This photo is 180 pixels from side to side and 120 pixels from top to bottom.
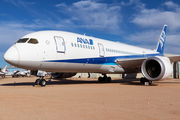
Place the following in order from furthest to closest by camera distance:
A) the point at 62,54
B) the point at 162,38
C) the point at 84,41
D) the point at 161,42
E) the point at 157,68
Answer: the point at 162,38
the point at 161,42
the point at 157,68
the point at 84,41
the point at 62,54

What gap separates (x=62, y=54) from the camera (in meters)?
10.9

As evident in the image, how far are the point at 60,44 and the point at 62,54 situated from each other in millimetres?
655

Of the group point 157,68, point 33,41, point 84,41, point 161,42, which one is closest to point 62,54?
point 33,41

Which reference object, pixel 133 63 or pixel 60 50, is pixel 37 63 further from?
pixel 133 63

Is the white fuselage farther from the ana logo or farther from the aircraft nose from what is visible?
the ana logo

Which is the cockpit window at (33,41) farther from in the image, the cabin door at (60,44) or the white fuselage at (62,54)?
the cabin door at (60,44)

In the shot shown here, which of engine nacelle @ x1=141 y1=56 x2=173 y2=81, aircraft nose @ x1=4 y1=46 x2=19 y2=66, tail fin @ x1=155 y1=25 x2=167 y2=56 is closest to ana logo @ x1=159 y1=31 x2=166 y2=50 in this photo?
tail fin @ x1=155 y1=25 x2=167 y2=56

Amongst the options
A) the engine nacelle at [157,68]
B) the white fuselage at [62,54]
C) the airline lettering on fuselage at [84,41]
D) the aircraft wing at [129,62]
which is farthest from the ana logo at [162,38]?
the airline lettering on fuselage at [84,41]

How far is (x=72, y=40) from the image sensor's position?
1187 centimetres

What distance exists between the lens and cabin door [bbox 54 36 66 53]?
426 inches

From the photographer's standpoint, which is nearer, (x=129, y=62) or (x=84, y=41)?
(x=84, y=41)

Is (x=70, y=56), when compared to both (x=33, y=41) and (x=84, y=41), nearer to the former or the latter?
(x=84, y=41)

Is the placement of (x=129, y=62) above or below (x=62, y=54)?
below

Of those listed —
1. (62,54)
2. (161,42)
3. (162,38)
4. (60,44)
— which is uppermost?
(162,38)
